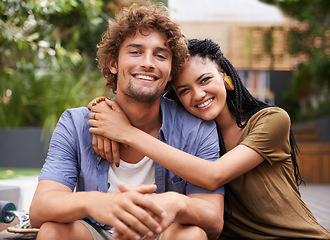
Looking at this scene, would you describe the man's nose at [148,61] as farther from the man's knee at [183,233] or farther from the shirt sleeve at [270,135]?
the man's knee at [183,233]

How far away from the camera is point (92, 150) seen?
103 inches

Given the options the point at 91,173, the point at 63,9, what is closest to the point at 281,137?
the point at 91,173

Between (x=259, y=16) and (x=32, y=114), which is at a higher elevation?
(x=259, y=16)

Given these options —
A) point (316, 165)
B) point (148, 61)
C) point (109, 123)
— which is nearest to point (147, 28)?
point (148, 61)

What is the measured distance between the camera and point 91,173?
2.58 metres

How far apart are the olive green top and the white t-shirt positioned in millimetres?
510

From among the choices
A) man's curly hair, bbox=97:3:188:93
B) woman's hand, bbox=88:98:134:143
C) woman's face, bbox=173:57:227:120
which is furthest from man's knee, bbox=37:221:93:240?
man's curly hair, bbox=97:3:188:93

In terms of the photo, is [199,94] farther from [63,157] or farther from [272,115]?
[63,157]

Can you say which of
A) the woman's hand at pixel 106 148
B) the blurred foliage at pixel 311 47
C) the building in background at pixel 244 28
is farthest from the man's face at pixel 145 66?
the building in background at pixel 244 28

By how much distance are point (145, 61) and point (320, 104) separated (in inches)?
493

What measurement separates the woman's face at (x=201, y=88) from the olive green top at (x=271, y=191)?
0.25 metres

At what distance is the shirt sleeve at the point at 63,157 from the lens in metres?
2.41

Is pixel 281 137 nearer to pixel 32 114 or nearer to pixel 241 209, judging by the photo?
pixel 241 209

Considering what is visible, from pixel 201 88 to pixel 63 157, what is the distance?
0.95m
